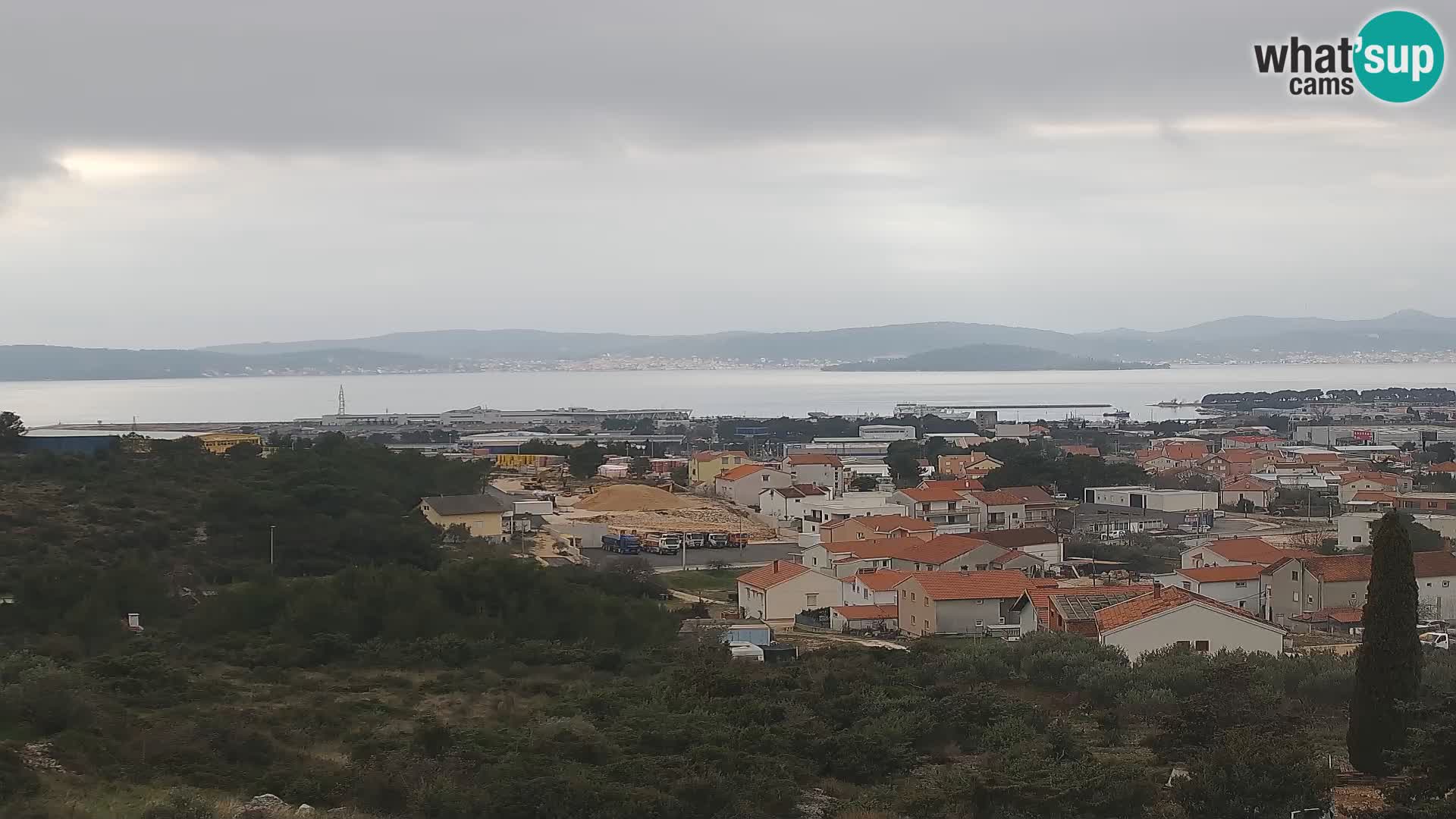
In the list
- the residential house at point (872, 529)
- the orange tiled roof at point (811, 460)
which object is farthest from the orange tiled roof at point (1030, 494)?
the orange tiled roof at point (811, 460)

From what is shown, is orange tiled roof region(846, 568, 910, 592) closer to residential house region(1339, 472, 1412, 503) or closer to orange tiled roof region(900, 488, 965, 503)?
orange tiled roof region(900, 488, 965, 503)

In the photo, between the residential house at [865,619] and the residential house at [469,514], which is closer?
the residential house at [865,619]

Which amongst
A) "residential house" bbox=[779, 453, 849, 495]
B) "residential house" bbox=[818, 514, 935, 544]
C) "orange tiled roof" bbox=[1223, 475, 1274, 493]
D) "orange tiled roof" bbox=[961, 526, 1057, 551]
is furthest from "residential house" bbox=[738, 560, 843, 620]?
"orange tiled roof" bbox=[1223, 475, 1274, 493]

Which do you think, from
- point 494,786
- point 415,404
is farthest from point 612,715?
point 415,404

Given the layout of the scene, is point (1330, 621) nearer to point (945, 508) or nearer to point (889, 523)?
point (889, 523)

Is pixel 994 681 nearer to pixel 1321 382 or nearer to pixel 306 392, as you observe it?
pixel 306 392

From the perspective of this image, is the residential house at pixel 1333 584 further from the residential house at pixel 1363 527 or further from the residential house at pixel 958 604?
the residential house at pixel 1363 527

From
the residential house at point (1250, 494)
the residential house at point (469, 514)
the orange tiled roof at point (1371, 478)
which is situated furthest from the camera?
the residential house at point (1250, 494)
